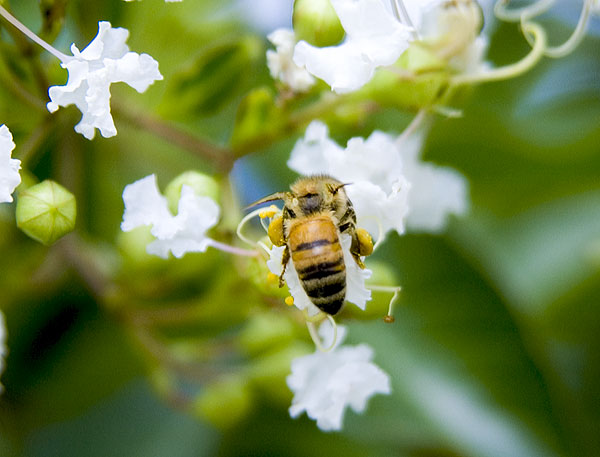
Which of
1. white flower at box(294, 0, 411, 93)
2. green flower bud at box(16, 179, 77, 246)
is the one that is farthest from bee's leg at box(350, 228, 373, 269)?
Answer: green flower bud at box(16, 179, 77, 246)

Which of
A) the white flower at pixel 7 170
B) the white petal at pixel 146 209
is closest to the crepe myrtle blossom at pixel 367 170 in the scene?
the white petal at pixel 146 209

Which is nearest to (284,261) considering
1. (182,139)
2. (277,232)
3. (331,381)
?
(277,232)

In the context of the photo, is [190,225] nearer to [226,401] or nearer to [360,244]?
[360,244]

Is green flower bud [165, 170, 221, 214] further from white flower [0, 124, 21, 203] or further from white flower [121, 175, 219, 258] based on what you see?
white flower [0, 124, 21, 203]

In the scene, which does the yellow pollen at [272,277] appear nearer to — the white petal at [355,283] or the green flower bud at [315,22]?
the white petal at [355,283]

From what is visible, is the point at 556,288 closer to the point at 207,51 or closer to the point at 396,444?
the point at 396,444
